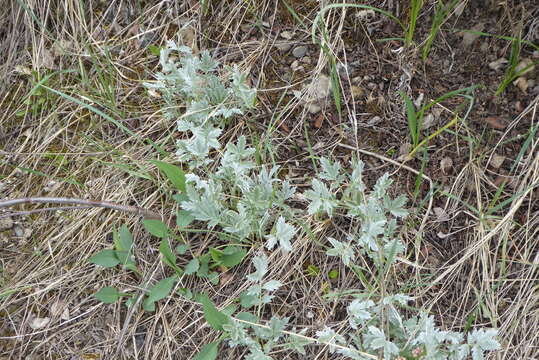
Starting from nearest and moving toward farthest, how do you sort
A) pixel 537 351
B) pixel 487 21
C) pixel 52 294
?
pixel 537 351
pixel 487 21
pixel 52 294

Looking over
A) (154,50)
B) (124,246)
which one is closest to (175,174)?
(124,246)

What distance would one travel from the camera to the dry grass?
1.93 meters

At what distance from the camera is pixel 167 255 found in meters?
1.98

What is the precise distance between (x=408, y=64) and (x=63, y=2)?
1.72 metres

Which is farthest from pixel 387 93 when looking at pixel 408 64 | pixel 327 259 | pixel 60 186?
pixel 60 186

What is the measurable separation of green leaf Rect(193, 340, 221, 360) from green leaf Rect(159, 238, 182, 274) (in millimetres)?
333

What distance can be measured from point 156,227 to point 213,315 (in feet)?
1.45

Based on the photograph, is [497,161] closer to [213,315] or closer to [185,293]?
[213,315]

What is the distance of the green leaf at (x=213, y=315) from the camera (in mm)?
1826

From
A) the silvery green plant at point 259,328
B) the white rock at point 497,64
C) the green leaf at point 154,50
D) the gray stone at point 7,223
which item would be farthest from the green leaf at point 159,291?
the white rock at point 497,64

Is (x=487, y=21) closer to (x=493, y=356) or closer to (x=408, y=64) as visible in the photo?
(x=408, y=64)

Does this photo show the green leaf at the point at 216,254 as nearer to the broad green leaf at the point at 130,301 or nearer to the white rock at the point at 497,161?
the broad green leaf at the point at 130,301

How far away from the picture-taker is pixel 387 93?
2.10 m

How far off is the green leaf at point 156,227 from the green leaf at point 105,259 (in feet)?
0.72
